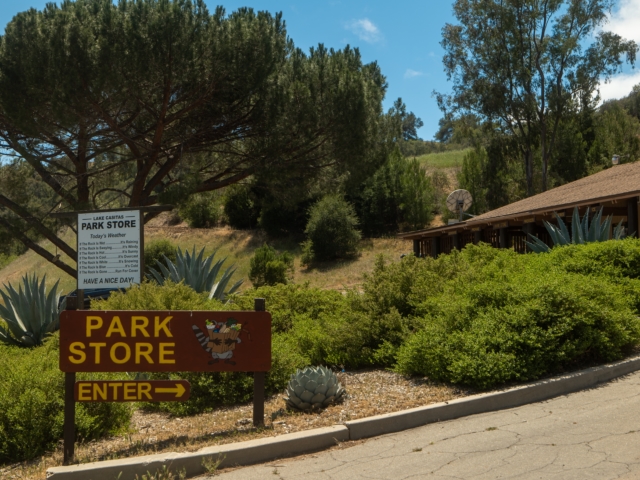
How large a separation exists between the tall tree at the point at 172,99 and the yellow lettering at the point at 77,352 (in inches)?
496

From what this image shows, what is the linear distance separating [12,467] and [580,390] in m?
5.71

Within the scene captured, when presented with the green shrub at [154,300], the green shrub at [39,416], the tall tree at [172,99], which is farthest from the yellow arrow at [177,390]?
the tall tree at [172,99]

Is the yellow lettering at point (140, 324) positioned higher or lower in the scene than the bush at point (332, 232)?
lower

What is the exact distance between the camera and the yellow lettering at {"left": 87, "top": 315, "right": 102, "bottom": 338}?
6.16m

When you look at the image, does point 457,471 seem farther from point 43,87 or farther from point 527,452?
point 43,87

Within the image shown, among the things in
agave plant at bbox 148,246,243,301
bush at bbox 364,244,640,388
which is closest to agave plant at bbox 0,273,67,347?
agave plant at bbox 148,246,243,301

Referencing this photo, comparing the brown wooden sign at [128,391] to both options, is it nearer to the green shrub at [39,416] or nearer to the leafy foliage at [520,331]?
the green shrub at [39,416]

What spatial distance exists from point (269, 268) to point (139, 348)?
84.3 ft

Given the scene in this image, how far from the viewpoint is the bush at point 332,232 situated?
38406mm

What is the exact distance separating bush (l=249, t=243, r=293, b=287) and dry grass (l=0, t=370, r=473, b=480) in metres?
23.1

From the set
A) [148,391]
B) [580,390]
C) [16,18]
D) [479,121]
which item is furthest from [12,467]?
[479,121]

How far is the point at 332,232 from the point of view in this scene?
38344 millimetres

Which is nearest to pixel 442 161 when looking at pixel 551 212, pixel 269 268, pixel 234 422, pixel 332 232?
pixel 332 232

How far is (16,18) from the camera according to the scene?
18969 millimetres
